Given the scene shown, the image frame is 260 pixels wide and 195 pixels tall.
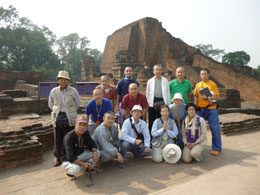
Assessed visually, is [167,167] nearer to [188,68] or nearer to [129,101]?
[129,101]

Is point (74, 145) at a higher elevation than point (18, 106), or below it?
below

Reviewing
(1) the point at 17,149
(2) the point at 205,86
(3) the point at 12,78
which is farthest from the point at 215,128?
(3) the point at 12,78

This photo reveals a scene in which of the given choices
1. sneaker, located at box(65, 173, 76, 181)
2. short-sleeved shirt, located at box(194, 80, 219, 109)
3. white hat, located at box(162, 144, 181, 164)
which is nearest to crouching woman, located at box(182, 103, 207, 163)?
white hat, located at box(162, 144, 181, 164)

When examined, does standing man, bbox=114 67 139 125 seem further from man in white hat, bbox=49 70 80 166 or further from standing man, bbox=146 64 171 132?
man in white hat, bbox=49 70 80 166

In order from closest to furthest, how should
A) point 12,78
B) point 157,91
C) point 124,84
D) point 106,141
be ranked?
point 106,141 < point 157,91 < point 124,84 < point 12,78

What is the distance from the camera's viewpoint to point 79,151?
2.52 metres

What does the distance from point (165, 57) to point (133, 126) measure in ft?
55.3

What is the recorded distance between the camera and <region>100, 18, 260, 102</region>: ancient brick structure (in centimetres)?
1216

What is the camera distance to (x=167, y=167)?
2746 millimetres

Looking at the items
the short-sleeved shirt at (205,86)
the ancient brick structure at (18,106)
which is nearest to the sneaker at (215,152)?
the short-sleeved shirt at (205,86)

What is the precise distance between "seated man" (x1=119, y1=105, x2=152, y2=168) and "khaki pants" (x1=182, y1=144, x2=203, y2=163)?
513 millimetres

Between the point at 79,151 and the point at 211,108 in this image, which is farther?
the point at 211,108

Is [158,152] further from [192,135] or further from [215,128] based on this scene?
[215,128]

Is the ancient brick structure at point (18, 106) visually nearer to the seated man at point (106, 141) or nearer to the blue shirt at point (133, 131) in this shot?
the seated man at point (106, 141)
